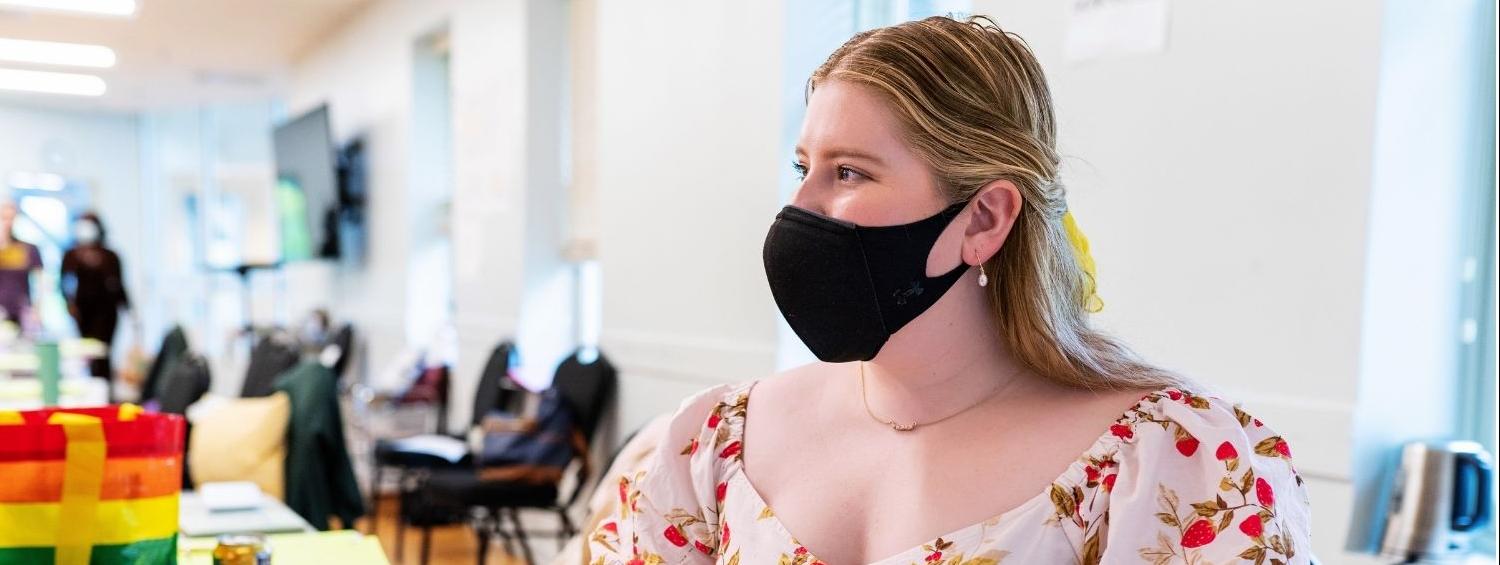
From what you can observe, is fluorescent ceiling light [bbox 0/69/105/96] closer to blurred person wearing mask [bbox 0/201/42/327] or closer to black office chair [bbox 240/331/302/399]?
blurred person wearing mask [bbox 0/201/42/327]

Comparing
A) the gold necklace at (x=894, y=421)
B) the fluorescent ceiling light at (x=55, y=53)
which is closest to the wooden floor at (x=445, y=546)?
the gold necklace at (x=894, y=421)

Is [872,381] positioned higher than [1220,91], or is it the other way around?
[1220,91]

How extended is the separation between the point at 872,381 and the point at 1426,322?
48.5 inches

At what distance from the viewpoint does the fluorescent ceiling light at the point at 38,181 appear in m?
11.8

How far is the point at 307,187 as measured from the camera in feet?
24.2

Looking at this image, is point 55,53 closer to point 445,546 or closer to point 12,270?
point 12,270

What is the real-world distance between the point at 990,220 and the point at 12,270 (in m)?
9.02

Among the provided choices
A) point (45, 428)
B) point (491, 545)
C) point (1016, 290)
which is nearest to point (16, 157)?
point (491, 545)

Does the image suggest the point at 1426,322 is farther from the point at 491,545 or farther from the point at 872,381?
the point at 491,545

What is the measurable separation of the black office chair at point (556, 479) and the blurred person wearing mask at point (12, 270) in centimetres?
566

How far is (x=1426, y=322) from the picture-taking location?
209 cm

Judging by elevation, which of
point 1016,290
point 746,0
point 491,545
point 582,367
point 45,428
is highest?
point 746,0

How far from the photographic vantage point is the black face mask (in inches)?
50.2

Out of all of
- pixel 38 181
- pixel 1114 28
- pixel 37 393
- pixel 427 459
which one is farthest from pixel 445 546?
pixel 38 181
